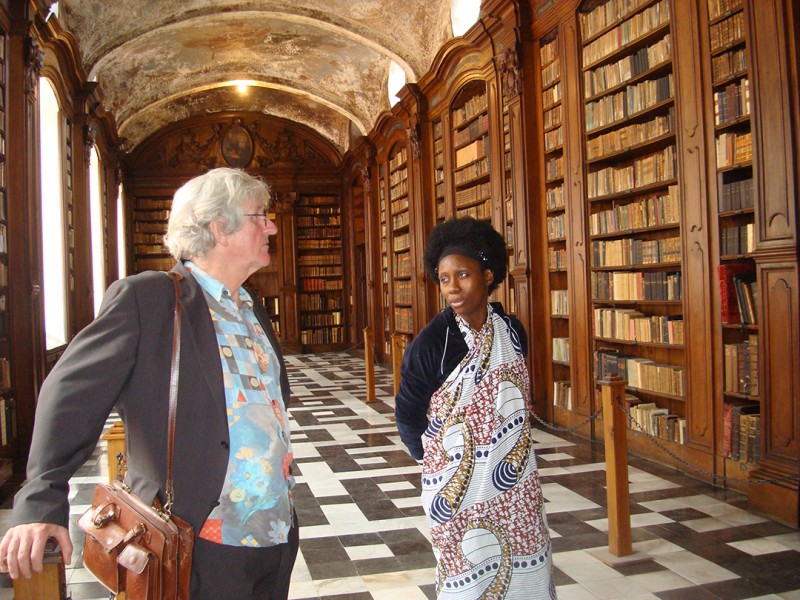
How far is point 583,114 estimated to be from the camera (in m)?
6.50

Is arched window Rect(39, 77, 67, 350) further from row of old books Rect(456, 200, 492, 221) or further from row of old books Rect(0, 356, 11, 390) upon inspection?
row of old books Rect(456, 200, 492, 221)

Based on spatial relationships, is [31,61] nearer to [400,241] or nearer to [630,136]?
[630,136]

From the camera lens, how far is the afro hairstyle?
246 cm

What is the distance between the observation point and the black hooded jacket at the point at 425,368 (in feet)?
7.48

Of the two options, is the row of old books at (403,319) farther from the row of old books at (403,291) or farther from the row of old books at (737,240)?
the row of old books at (737,240)

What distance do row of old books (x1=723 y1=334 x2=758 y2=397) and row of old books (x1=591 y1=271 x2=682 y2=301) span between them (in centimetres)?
72

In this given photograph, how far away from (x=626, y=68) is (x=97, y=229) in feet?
32.2

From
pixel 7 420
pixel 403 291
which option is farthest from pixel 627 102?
pixel 403 291

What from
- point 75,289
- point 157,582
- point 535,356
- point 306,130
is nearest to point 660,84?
point 535,356

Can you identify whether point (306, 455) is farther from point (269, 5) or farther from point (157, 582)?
point (269, 5)

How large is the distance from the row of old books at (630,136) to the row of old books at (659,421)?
6.74 ft

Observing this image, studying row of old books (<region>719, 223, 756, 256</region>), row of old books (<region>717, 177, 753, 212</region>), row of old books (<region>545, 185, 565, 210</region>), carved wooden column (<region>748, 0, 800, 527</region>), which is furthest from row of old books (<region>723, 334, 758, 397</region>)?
row of old books (<region>545, 185, 565, 210</region>)

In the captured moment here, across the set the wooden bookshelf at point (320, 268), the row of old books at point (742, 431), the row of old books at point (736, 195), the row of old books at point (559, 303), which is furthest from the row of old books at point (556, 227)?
the wooden bookshelf at point (320, 268)

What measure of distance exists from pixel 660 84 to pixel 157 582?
520 cm
